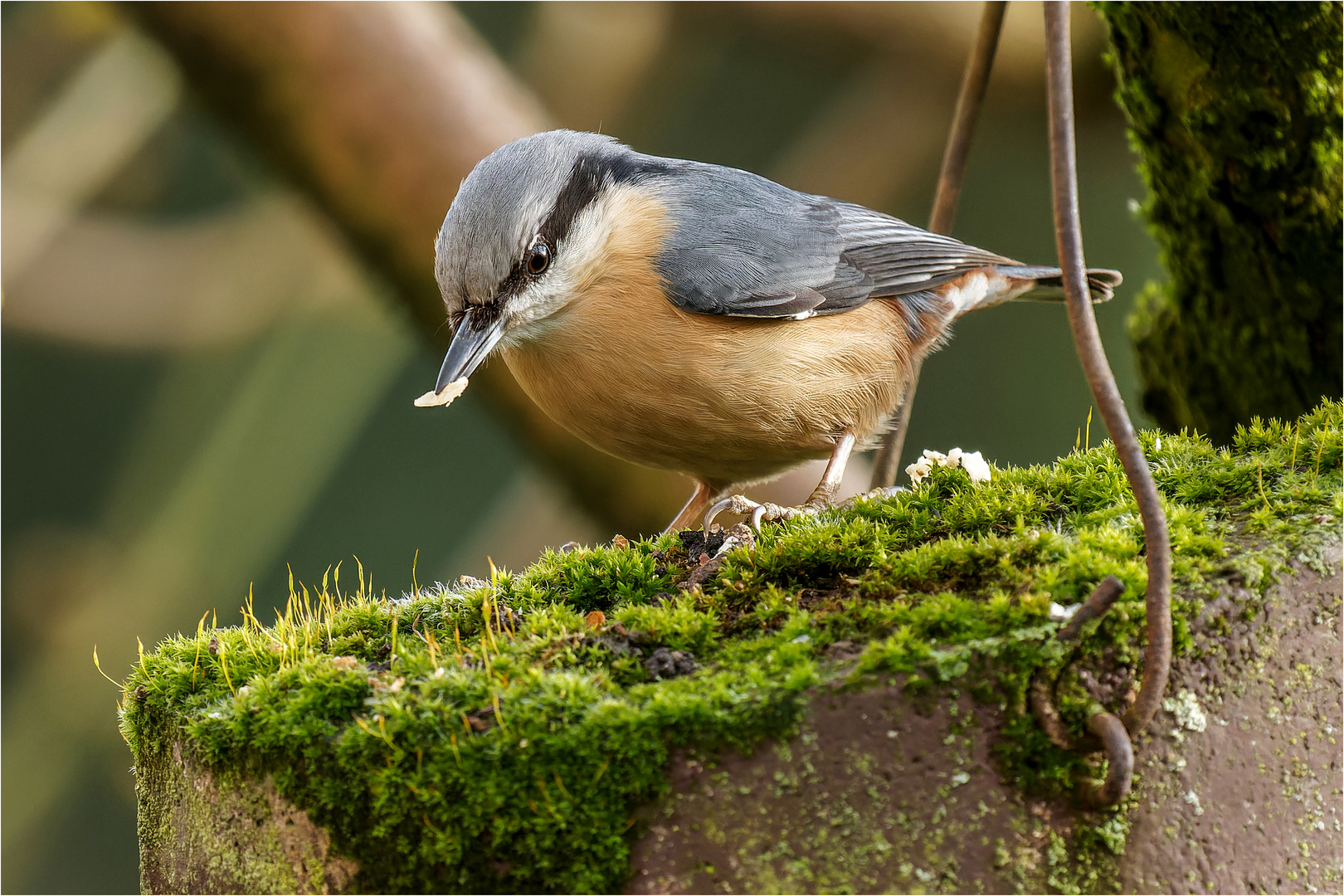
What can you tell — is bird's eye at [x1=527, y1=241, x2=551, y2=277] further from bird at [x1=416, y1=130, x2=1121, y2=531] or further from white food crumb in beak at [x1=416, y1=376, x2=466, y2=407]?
white food crumb in beak at [x1=416, y1=376, x2=466, y2=407]

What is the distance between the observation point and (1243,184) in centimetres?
248

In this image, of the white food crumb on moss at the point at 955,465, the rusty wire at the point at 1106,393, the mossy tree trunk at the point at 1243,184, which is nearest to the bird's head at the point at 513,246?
the white food crumb on moss at the point at 955,465

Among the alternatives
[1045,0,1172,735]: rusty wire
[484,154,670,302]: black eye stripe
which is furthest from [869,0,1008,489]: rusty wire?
[1045,0,1172,735]: rusty wire

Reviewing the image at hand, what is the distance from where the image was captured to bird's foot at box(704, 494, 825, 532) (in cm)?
210

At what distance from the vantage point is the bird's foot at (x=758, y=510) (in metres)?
2.10

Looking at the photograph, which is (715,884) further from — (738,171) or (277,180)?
(277,180)

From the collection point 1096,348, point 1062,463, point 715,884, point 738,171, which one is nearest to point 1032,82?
point 738,171

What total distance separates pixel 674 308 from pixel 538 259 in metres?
0.30

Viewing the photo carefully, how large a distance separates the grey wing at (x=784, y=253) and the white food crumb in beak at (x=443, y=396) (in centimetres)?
56

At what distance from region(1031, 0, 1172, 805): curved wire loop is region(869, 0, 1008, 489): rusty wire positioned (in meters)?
1.28

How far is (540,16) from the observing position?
187 inches

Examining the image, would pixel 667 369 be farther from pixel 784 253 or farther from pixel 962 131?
pixel 962 131

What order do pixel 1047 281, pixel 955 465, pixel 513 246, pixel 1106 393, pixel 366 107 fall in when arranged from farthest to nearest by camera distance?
pixel 366 107 → pixel 1047 281 → pixel 513 246 → pixel 955 465 → pixel 1106 393

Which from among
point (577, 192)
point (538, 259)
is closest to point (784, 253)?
point (577, 192)
